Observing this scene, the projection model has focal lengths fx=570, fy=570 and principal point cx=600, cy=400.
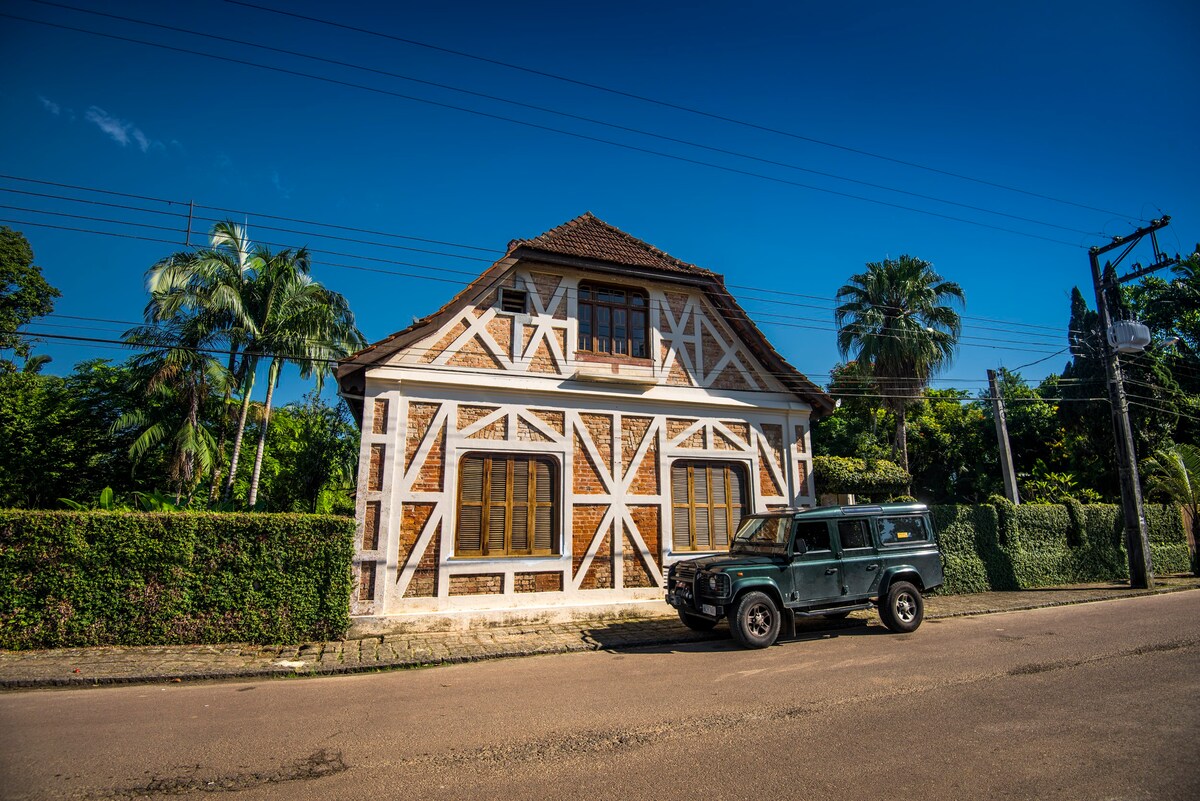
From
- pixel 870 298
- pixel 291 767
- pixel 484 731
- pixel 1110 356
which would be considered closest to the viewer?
pixel 291 767

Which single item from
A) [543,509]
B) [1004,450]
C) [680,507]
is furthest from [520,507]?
[1004,450]

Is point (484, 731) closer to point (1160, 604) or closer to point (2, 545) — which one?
point (2, 545)

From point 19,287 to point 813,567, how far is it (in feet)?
112

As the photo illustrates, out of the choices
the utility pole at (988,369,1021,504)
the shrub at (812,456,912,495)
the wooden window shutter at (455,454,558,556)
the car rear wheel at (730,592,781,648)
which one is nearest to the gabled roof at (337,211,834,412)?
the shrub at (812,456,912,495)

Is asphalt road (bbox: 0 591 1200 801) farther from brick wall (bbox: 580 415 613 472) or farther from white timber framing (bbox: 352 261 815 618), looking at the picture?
brick wall (bbox: 580 415 613 472)

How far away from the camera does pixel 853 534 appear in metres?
10.3

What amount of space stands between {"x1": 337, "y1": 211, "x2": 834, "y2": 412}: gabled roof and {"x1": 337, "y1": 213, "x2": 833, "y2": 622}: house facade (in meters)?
0.04

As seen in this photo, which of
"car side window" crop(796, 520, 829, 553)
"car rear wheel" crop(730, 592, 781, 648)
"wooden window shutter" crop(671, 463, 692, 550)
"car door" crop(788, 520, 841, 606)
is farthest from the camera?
"wooden window shutter" crop(671, 463, 692, 550)

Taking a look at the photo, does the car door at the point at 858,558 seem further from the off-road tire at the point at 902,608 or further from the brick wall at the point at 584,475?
the brick wall at the point at 584,475

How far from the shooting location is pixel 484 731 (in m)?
5.40

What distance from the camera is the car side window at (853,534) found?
10172mm

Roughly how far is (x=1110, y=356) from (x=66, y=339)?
24.2 m

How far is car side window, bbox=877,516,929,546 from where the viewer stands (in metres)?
10.6

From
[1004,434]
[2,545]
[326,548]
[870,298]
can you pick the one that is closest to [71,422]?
[2,545]
